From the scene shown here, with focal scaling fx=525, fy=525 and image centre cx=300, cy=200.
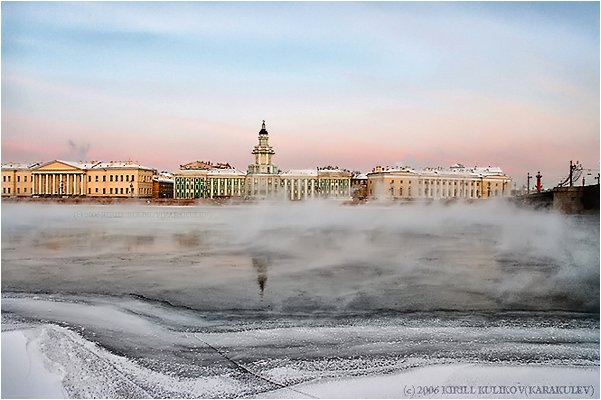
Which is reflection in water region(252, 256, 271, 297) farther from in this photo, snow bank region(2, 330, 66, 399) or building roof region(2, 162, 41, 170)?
building roof region(2, 162, 41, 170)

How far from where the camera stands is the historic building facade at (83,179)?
4.48 m

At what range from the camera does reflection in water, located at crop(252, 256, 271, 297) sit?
143 inches

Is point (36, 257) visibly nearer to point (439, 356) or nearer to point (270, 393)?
point (270, 393)

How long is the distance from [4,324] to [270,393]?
5.18ft

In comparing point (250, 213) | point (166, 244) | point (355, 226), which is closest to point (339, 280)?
point (166, 244)

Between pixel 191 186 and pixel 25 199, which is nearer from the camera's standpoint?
pixel 25 199

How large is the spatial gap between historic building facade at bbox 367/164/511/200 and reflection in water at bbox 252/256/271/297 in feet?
5.17

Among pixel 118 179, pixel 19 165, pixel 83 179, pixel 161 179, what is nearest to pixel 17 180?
pixel 19 165

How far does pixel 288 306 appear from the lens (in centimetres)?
316

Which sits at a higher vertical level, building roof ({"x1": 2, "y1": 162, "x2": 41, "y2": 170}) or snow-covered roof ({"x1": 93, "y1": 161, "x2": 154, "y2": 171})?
snow-covered roof ({"x1": 93, "y1": 161, "x2": 154, "y2": 171})

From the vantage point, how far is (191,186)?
650 cm

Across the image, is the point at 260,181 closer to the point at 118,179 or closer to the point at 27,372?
the point at 118,179

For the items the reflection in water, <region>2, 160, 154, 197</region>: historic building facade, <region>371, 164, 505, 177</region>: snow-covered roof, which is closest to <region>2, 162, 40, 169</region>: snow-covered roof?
<region>2, 160, 154, 197</region>: historic building facade

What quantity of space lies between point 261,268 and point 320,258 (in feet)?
2.19
